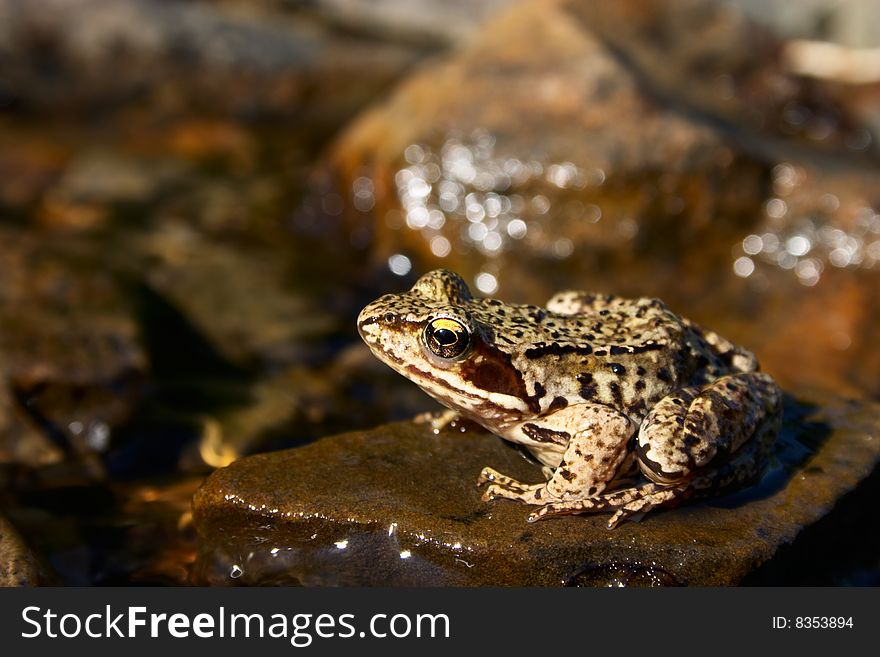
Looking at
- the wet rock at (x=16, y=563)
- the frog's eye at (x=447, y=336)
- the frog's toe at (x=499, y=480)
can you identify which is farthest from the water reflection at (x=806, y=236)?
the wet rock at (x=16, y=563)

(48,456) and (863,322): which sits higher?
(863,322)

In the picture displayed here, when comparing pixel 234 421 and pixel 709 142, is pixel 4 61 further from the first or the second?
pixel 709 142

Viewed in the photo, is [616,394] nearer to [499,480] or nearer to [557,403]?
[557,403]

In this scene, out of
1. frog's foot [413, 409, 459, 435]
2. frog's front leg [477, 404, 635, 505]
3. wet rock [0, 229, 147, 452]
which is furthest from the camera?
wet rock [0, 229, 147, 452]

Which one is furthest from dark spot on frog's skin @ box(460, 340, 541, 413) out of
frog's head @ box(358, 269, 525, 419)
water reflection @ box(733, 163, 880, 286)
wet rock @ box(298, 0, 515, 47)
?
wet rock @ box(298, 0, 515, 47)

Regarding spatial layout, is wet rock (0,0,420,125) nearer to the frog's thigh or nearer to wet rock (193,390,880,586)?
wet rock (193,390,880,586)

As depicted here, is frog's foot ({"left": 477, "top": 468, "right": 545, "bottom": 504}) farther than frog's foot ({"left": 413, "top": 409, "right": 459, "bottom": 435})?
No

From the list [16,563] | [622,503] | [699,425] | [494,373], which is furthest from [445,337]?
[16,563]

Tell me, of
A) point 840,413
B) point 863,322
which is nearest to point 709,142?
point 863,322
